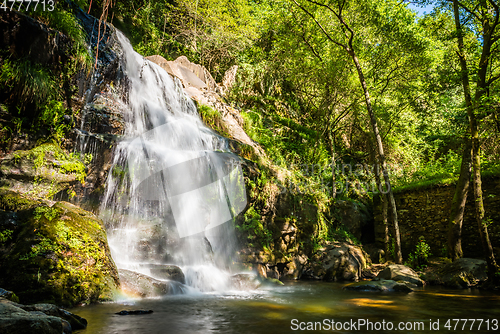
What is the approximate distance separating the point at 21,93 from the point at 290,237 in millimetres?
8857

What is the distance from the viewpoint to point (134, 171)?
7656 millimetres

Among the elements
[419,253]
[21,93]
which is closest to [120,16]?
[21,93]

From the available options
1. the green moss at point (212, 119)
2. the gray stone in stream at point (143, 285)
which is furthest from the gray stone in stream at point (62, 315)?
the green moss at point (212, 119)

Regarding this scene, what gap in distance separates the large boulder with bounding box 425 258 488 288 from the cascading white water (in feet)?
21.2

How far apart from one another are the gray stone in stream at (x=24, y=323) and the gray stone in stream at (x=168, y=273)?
3320 millimetres

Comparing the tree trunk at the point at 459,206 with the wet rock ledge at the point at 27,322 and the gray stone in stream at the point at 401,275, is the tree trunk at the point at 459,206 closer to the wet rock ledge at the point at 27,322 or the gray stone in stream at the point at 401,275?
the gray stone in stream at the point at 401,275

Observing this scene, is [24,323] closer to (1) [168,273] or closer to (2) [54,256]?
(2) [54,256]

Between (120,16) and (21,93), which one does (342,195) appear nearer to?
(21,93)

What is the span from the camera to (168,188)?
27.8 ft

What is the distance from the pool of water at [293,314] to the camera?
3.77 m

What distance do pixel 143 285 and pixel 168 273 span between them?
0.83 meters

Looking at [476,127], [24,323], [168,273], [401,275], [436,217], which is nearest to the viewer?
[24,323]

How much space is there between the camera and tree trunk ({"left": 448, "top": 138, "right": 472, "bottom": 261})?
29.8ft

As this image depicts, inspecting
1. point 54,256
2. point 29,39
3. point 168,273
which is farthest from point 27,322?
point 29,39
